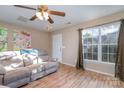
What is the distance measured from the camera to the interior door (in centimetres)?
640

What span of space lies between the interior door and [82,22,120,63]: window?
5.98 ft

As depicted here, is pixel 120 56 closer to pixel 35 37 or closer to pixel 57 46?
pixel 57 46

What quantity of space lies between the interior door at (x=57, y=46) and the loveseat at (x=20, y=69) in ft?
7.17

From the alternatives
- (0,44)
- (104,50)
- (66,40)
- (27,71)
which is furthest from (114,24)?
(0,44)

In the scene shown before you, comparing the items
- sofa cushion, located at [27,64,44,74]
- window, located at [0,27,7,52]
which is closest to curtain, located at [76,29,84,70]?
sofa cushion, located at [27,64,44,74]

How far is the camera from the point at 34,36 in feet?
20.5

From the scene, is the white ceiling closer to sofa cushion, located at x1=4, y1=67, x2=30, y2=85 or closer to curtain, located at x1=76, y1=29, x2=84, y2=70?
curtain, located at x1=76, y1=29, x2=84, y2=70

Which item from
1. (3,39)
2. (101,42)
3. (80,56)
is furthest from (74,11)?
(3,39)

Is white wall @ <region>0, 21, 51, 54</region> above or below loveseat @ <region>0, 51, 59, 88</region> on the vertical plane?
above

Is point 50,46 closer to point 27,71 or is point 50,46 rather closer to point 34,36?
point 34,36

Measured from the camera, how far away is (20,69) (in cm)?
301

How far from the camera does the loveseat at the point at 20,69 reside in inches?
101

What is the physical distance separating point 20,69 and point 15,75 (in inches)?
12.9

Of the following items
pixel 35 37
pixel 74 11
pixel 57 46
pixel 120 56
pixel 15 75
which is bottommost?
pixel 15 75
